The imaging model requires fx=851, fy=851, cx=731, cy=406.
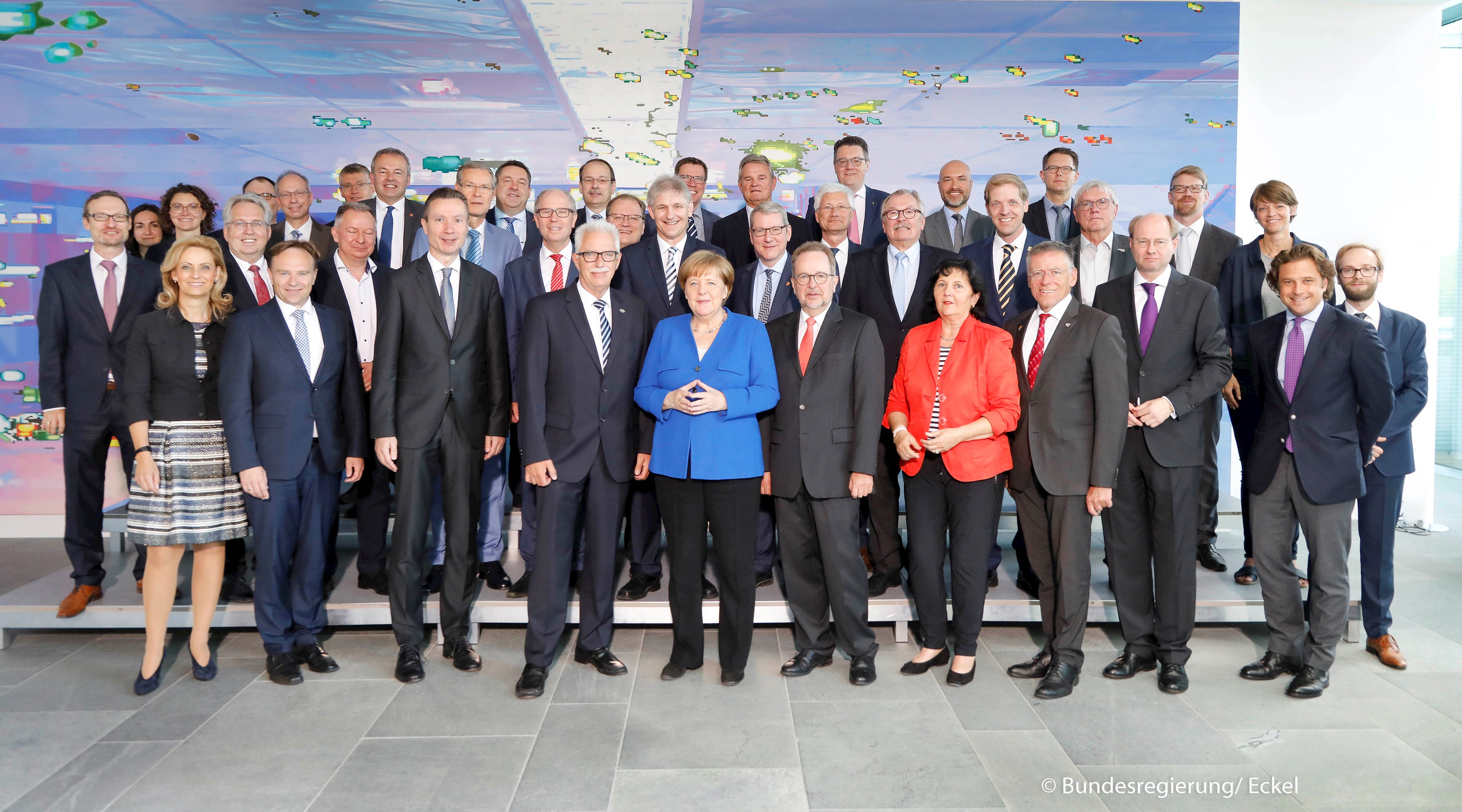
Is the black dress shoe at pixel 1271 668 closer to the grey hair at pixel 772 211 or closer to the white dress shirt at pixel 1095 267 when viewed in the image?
the white dress shirt at pixel 1095 267

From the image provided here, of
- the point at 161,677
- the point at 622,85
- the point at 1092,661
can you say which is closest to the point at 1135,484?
the point at 1092,661

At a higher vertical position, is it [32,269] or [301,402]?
[32,269]

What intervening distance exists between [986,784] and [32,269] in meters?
6.91

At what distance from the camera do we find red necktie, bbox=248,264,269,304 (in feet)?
Result: 13.1

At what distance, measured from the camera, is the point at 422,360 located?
11.1ft

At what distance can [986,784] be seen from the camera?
266 cm

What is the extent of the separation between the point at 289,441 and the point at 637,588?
1.60 m

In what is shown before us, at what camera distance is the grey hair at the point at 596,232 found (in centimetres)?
328

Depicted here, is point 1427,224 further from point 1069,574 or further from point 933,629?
point 933,629

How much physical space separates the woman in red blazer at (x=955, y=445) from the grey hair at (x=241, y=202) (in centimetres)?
303

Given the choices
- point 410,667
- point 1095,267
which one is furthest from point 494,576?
point 1095,267

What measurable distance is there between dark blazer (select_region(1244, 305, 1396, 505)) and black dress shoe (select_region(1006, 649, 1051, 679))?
120 centimetres

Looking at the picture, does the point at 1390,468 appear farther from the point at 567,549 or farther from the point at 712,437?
the point at 567,549

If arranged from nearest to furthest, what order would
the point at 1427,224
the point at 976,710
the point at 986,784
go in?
the point at 986,784, the point at 976,710, the point at 1427,224
